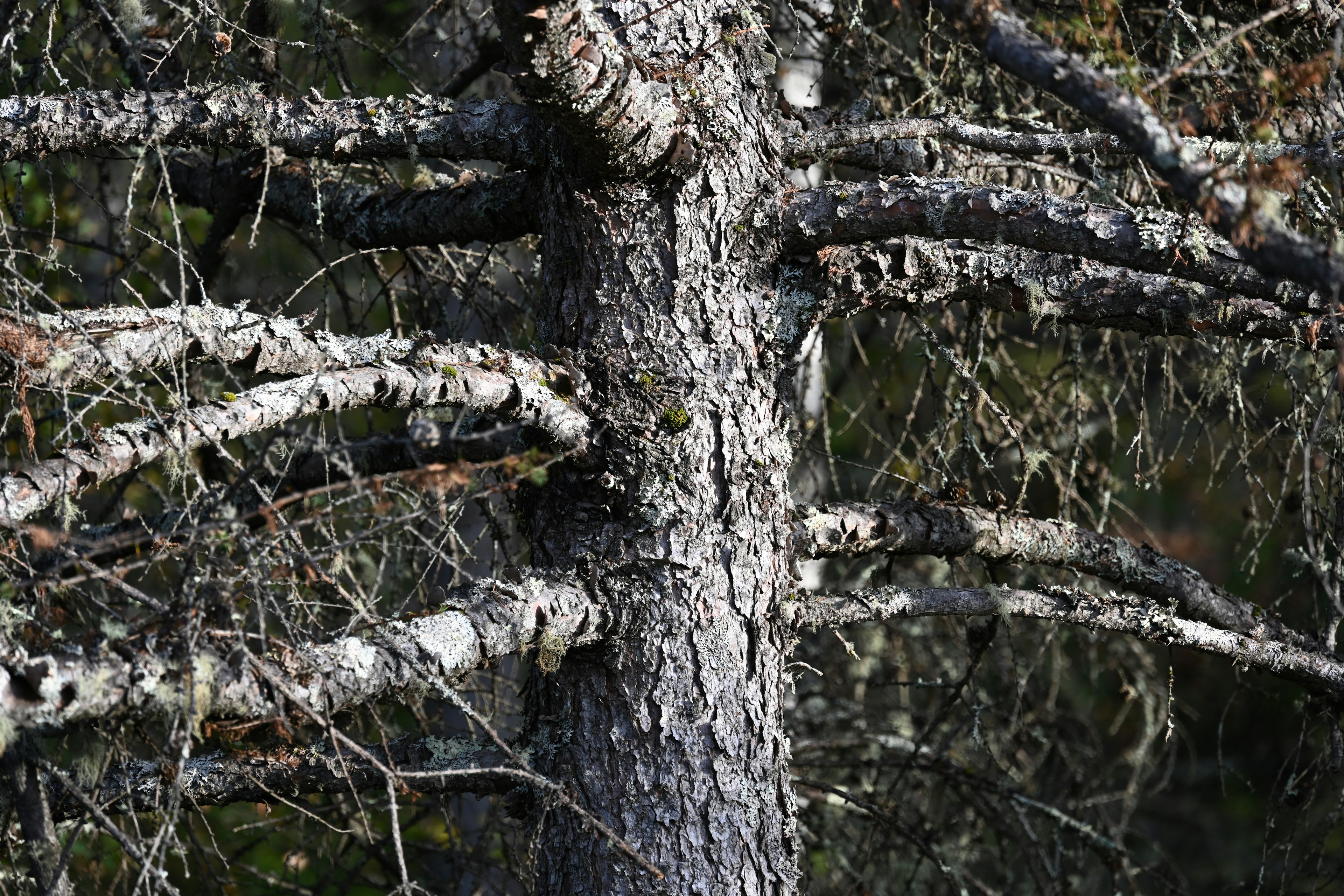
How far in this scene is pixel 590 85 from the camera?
167 centimetres

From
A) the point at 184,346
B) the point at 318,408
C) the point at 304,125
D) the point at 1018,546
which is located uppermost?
the point at 304,125

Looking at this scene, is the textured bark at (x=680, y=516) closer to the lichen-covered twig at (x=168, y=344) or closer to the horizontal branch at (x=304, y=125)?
the horizontal branch at (x=304, y=125)

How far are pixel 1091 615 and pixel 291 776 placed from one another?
168 cm

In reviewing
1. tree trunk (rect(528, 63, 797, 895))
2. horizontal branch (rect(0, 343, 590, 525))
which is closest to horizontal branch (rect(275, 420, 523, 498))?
horizontal branch (rect(0, 343, 590, 525))

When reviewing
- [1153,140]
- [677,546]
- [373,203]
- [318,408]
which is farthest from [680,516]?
[373,203]

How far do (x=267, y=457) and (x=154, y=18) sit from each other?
121 cm

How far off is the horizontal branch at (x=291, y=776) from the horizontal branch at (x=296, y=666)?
0.60ft

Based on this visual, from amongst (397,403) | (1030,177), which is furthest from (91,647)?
(1030,177)

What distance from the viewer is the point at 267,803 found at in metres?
1.87

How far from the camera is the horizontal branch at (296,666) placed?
50.7 inches

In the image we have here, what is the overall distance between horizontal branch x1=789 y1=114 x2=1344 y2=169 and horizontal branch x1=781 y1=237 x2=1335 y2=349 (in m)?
0.19

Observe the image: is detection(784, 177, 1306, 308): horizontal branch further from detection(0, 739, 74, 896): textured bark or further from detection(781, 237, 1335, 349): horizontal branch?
detection(0, 739, 74, 896): textured bark

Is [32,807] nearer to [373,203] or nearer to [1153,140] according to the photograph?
[373,203]

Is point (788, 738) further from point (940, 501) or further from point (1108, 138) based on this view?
point (1108, 138)
